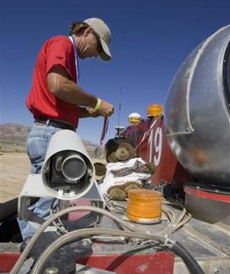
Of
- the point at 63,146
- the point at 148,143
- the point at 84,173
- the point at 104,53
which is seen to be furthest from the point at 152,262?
the point at 148,143

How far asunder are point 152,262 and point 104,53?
4.87 feet

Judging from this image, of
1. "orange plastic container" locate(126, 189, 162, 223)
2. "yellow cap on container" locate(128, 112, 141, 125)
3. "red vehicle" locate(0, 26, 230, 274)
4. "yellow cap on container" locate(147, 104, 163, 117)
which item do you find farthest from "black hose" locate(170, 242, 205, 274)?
"yellow cap on container" locate(128, 112, 141, 125)

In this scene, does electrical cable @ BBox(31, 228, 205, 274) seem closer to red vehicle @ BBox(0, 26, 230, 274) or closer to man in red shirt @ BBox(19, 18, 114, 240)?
red vehicle @ BBox(0, 26, 230, 274)

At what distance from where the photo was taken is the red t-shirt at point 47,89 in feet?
7.68

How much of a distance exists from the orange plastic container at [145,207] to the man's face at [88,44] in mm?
986

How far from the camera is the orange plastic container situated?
238 cm

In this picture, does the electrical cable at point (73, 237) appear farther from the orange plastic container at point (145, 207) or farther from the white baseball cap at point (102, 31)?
the white baseball cap at point (102, 31)

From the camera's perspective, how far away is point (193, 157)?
2600mm

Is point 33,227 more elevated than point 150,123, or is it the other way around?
point 150,123

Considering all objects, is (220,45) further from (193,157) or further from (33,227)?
(33,227)

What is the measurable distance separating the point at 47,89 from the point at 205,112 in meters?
1.01

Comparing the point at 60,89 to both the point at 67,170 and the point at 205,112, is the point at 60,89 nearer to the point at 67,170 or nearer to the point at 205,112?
the point at 67,170

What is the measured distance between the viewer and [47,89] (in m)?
2.45

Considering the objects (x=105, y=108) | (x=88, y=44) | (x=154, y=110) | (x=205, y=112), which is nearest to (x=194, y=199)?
(x=205, y=112)
